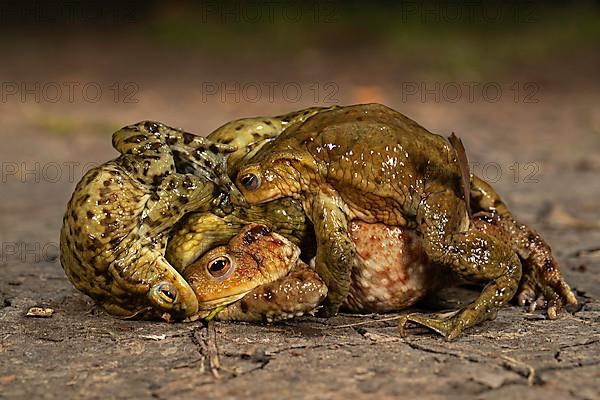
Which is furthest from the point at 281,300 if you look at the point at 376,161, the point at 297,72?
the point at 297,72

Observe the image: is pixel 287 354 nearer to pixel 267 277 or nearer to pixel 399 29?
pixel 267 277

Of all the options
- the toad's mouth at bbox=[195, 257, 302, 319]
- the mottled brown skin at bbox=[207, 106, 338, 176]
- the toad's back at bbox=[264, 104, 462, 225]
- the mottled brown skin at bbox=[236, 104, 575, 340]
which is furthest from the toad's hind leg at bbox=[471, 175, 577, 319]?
the toad's mouth at bbox=[195, 257, 302, 319]

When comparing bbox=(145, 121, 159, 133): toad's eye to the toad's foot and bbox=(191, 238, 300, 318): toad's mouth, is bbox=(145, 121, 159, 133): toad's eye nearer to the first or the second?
bbox=(191, 238, 300, 318): toad's mouth

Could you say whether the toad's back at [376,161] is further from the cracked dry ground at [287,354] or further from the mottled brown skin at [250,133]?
the cracked dry ground at [287,354]

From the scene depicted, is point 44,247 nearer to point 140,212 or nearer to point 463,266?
point 140,212

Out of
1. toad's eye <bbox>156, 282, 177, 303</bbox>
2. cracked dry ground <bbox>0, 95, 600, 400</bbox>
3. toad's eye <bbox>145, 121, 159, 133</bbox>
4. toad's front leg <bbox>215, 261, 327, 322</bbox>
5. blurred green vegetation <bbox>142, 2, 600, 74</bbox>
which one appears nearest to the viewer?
cracked dry ground <bbox>0, 95, 600, 400</bbox>

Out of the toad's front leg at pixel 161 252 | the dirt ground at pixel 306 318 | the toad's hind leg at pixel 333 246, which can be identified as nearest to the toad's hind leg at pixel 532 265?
the dirt ground at pixel 306 318
